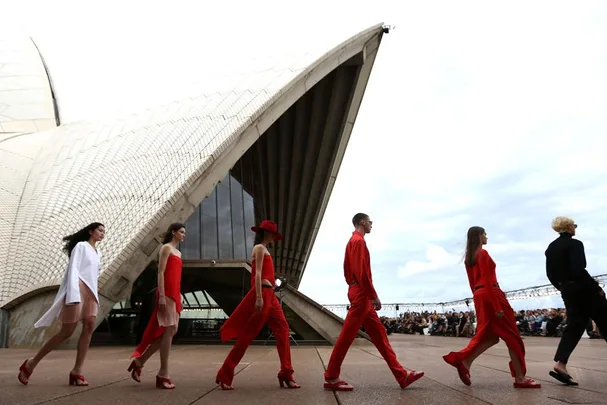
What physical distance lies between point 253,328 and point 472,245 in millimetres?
2189

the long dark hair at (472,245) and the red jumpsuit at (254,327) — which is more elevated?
the long dark hair at (472,245)

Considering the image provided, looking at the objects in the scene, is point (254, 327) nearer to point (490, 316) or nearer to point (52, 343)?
point (52, 343)

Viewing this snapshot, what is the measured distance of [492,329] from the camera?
448 cm

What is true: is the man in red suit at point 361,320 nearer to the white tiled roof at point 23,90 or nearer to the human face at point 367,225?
the human face at point 367,225

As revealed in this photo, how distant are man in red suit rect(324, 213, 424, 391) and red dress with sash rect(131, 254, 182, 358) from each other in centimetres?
147

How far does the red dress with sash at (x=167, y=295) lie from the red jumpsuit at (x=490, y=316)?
2.48 m

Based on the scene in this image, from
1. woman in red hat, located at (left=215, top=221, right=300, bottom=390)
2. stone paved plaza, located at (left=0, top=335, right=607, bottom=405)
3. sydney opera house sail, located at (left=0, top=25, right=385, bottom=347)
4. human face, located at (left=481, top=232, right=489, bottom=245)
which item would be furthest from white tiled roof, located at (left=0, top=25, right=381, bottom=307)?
human face, located at (left=481, top=232, right=489, bottom=245)

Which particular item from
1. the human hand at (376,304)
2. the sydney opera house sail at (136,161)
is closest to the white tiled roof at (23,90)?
the sydney opera house sail at (136,161)

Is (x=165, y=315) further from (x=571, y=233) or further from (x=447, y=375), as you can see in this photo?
(x=571, y=233)

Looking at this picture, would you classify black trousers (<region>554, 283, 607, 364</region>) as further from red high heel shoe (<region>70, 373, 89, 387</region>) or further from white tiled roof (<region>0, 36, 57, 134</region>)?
white tiled roof (<region>0, 36, 57, 134</region>)

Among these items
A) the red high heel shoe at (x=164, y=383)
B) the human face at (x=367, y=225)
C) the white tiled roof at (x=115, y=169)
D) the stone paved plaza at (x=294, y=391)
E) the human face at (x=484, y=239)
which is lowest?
the stone paved plaza at (x=294, y=391)

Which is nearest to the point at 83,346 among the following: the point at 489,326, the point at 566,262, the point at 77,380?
the point at 77,380

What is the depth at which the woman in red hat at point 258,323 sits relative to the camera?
421 cm

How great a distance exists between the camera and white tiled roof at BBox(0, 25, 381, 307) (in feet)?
34.7
